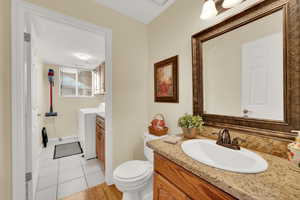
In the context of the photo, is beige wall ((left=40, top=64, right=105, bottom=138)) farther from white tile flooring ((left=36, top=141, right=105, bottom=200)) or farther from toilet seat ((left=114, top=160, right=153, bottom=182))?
toilet seat ((left=114, top=160, right=153, bottom=182))

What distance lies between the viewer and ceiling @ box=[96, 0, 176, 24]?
4.83 feet

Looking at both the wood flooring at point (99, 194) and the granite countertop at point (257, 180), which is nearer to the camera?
the granite countertop at point (257, 180)

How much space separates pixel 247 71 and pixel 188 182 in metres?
0.87

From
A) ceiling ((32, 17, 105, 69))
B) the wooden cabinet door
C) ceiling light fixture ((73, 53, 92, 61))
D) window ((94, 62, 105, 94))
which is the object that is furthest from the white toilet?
ceiling light fixture ((73, 53, 92, 61))

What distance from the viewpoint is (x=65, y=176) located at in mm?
1781

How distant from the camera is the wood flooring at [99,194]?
1.41m

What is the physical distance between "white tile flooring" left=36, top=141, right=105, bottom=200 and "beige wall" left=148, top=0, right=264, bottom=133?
137 centimetres

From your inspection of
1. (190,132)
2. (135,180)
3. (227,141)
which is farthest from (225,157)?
(135,180)

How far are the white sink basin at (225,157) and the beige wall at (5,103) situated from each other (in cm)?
146

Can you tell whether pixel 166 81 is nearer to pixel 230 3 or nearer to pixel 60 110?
pixel 230 3

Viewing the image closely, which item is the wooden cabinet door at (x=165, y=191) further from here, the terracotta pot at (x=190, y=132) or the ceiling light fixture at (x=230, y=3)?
the ceiling light fixture at (x=230, y=3)

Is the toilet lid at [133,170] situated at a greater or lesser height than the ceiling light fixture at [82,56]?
lesser

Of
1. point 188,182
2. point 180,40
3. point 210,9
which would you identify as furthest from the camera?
point 180,40

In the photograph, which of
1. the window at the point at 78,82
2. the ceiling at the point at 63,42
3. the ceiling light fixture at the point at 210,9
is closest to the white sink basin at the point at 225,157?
the ceiling light fixture at the point at 210,9
